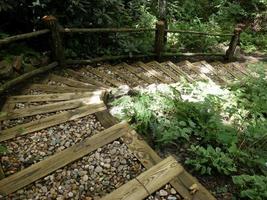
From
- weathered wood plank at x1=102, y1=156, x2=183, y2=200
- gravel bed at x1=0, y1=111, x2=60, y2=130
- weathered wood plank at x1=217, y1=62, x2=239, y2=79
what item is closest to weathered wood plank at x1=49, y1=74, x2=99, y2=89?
gravel bed at x1=0, y1=111, x2=60, y2=130

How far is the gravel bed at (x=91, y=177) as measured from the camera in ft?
8.46

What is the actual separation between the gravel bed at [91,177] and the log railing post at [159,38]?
457 cm

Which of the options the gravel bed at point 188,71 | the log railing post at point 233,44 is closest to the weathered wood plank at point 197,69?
the gravel bed at point 188,71

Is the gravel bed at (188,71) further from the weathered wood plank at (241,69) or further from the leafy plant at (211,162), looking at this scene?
the leafy plant at (211,162)

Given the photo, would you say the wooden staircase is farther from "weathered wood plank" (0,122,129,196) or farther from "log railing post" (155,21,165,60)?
"log railing post" (155,21,165,60)

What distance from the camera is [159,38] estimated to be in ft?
23.5

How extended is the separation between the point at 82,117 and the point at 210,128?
170cm

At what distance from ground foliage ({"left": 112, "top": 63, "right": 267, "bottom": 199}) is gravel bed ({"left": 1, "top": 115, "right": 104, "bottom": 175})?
2.13 ft

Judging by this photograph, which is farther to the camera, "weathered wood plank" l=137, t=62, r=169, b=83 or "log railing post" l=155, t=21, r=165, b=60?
"log railing post" l=155, t=21, r=165, b=60

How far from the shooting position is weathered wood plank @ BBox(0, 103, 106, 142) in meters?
3.31

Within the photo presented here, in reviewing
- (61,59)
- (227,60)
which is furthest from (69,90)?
(227,60)

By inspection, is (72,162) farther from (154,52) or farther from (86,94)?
(154,52)

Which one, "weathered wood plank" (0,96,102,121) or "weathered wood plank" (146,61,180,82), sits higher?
"weathered wood plank" (0,96,102,121)

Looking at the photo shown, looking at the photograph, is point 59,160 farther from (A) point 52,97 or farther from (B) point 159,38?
(B) point 159,38
